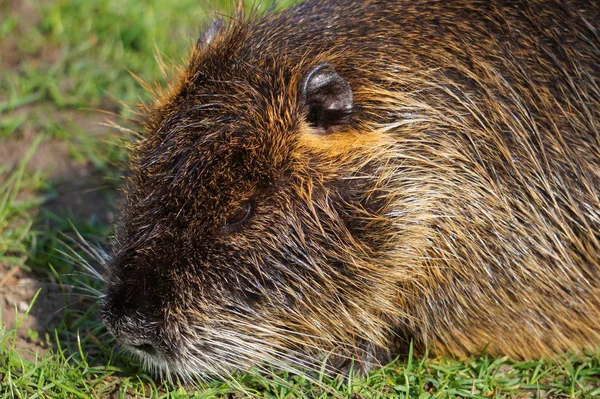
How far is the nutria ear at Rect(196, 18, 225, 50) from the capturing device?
3549 mm

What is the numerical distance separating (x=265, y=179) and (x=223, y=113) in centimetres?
32

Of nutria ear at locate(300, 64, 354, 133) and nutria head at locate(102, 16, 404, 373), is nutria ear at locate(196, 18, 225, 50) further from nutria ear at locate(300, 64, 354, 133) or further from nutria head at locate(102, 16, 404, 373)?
nutria ear at locate(300, 64, 354, 133)

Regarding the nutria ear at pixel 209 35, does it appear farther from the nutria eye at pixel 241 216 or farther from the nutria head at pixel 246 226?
the nutria eye at pixel 241 216

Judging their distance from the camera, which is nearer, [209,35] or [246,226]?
[246,226]

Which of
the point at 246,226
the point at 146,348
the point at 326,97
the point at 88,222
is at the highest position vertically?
the point at 326,97

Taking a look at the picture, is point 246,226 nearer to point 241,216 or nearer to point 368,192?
point 241,216

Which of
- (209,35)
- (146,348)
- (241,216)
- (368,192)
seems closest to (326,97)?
(368,192)

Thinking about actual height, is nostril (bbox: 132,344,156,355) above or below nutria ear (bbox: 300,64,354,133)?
below

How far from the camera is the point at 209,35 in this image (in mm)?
3605

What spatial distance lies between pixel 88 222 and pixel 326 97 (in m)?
2.01

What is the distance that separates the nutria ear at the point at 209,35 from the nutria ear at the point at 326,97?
0.71 meters

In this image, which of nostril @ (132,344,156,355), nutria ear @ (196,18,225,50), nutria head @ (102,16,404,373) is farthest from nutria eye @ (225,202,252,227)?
nutria ear @ (196,18,225,50)

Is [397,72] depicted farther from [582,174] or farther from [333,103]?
[582,174]

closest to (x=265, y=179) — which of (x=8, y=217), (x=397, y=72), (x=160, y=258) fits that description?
(x=160, y=258)
